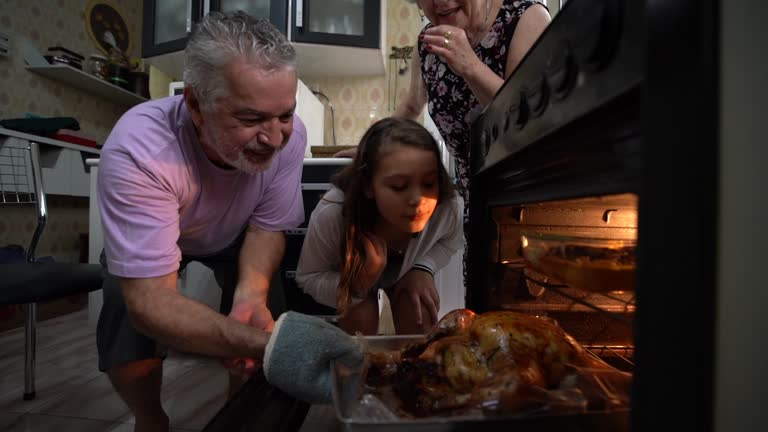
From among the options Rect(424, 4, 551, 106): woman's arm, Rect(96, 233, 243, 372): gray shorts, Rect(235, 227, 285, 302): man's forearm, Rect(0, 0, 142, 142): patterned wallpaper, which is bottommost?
Rect(96, 233, 243, 372): gray shorts

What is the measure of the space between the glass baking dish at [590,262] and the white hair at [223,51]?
678 millimetres

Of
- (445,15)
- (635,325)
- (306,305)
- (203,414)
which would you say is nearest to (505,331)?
(635,325)

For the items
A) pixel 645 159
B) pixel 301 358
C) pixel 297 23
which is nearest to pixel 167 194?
pixel 301 358

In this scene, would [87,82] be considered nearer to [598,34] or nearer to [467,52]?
[467,52]

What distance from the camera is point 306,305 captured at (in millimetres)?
2021

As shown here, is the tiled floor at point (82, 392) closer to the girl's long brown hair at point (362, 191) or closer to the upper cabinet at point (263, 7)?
the girl's long brown hair at point (362, 191)

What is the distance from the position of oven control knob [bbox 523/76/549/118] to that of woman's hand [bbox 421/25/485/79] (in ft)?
1.34

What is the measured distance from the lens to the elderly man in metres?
0.86

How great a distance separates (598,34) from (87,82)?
385 cm

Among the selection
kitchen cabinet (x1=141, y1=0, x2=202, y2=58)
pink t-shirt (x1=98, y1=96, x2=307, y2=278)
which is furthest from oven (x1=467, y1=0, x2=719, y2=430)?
kitchen cabinet (x1=141, y1=0, x2=202, y2=58)

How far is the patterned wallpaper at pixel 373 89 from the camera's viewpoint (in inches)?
126

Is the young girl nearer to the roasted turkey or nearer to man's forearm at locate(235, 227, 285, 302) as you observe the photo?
man's forearm at locate(235, 227, 285, 302)

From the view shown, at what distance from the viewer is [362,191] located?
1.24 meters

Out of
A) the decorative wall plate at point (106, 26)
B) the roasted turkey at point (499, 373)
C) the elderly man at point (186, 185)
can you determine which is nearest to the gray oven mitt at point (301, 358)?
the roasted turkey at point (499, 373)
